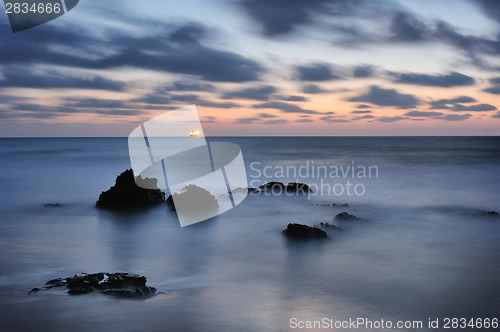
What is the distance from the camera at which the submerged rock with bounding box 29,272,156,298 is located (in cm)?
596

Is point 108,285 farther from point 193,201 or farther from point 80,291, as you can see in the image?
point 193,201

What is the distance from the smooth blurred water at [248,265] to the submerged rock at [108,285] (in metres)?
0.15

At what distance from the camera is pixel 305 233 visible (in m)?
9.45

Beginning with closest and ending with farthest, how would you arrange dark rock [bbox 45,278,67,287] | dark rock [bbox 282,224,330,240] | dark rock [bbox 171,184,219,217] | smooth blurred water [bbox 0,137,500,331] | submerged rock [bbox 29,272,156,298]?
smooth blurred water [bbox 0,137,500,331]
submerged rock [bbox 29,272,156,298]
dark rock [bbox 45,278,67,287]
dark rock [bbox 282,224,330,240]
dark rock [bbox 171,184,219,217]

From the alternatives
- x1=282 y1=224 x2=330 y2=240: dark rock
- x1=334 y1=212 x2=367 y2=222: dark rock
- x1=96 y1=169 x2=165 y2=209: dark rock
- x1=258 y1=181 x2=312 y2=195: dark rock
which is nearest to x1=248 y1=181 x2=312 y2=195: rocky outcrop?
x1=258 y1=181 x2=312 y2=195: dark rock

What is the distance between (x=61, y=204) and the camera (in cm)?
1423

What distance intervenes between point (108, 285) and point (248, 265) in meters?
2.77

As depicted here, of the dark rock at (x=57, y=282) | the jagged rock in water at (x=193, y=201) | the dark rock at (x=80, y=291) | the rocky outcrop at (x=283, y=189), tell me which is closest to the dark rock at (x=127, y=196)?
the jagged rock in water at (x=193, y=201)

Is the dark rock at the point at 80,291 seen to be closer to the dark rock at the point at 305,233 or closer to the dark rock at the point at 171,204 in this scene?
the dark rock at the point at 305,233

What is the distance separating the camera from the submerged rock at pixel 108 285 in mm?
5961

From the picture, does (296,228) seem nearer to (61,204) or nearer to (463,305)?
(463,305)

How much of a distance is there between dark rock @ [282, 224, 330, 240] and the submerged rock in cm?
404

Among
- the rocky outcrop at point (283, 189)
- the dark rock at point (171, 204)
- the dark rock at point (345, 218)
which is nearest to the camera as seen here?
the dark rock at point (345, 218)

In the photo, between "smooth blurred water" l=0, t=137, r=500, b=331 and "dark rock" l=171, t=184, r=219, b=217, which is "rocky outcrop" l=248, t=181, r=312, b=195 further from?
"dark rock" l=171, t=184, r=219, b=217
